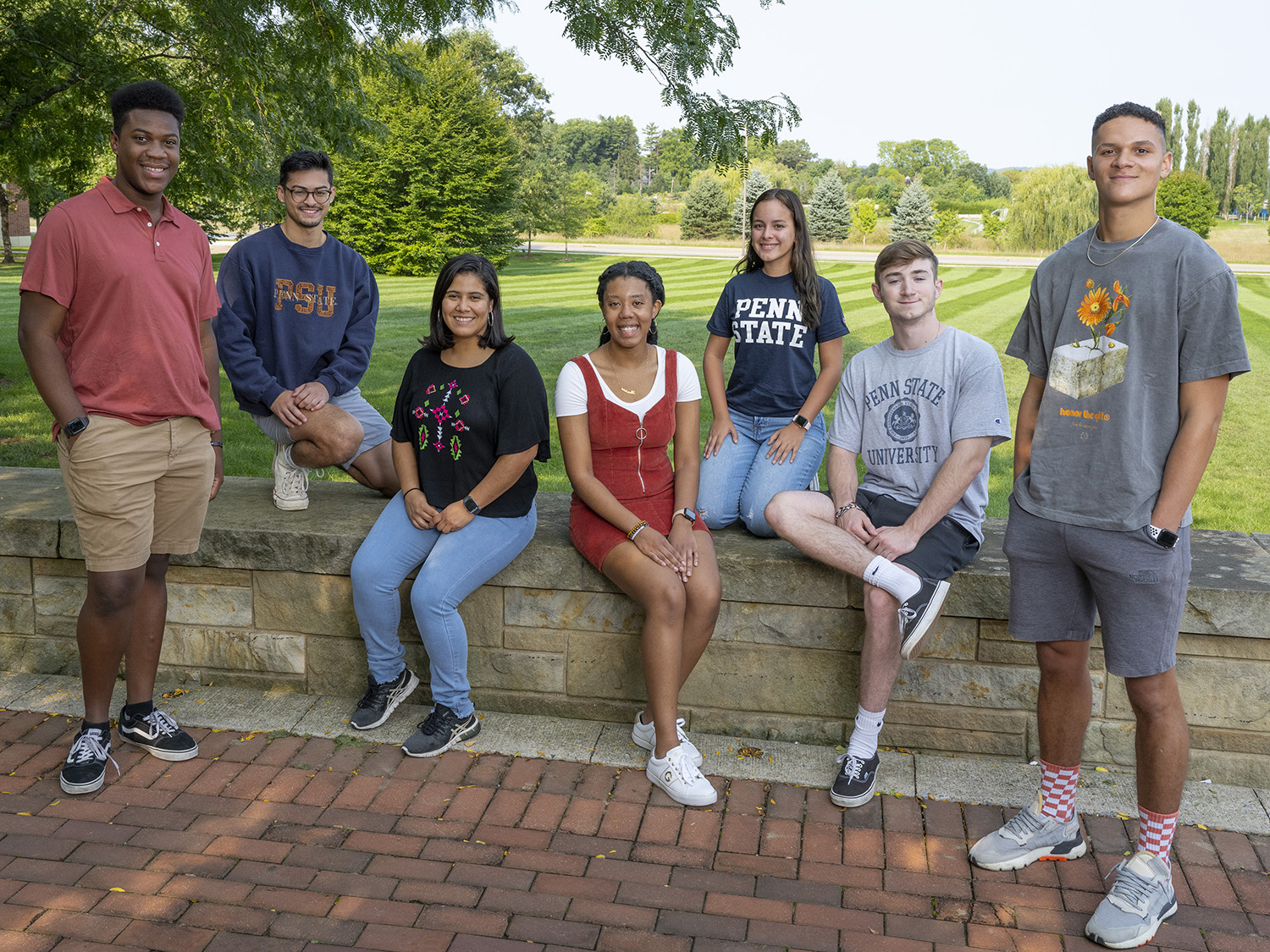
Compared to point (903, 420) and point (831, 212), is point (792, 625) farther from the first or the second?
point (831, 212)

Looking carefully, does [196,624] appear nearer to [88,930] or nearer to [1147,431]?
[88,930]

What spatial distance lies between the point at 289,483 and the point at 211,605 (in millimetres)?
530

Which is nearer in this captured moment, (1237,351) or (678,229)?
(1237,351)

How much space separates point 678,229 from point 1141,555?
174 ft

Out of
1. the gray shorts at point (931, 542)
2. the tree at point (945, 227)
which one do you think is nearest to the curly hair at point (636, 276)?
the gray shorts at point (931, 542)

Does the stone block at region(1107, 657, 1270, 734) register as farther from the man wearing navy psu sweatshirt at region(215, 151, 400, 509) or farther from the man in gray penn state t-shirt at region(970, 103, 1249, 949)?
the man wearing navy psu sweatshirt at region(215, 151, 400, 509)

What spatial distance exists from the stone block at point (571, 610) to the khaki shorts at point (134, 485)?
1.11m

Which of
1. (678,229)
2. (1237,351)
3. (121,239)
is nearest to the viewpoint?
(1237,351)

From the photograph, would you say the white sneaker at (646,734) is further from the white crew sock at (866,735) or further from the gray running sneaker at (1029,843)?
the gray running sneaker at (1029,843)

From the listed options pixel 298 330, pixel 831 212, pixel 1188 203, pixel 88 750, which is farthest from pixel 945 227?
pixel 88 750

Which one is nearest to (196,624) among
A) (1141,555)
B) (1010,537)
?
(1010,537)

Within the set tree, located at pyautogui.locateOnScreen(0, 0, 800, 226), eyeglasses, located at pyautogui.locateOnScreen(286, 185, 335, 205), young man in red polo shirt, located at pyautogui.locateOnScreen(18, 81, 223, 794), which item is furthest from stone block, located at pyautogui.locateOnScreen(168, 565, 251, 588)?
tree, located at pyautogui.locateOnScreen(0, 0, 800, 226)

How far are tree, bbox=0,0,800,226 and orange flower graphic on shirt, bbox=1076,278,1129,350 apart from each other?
12.0 feet

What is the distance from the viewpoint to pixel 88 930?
254cm
